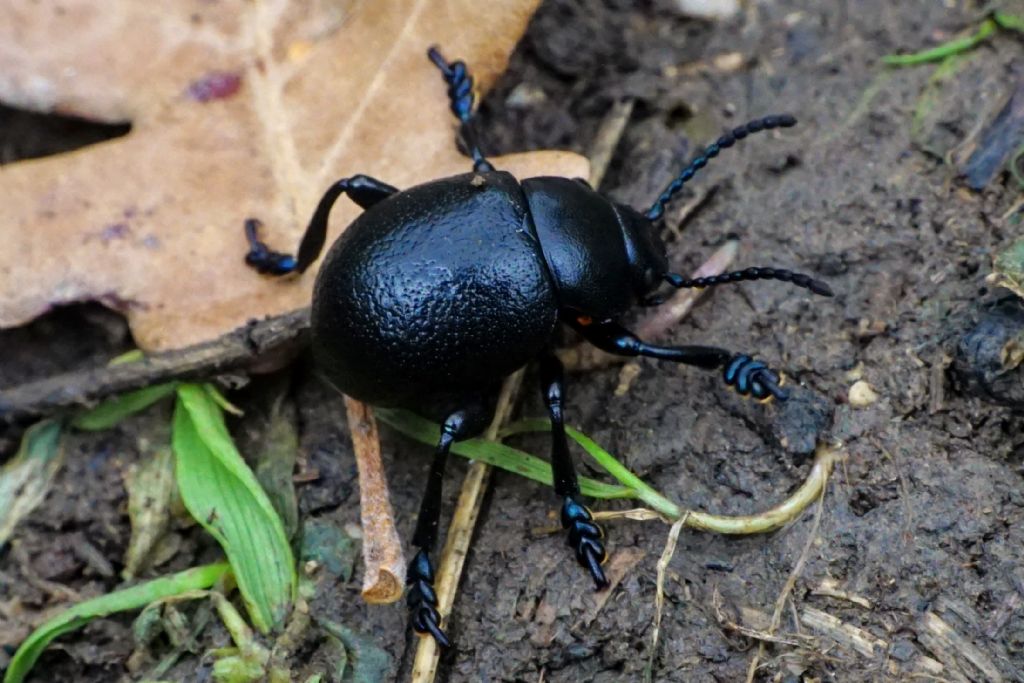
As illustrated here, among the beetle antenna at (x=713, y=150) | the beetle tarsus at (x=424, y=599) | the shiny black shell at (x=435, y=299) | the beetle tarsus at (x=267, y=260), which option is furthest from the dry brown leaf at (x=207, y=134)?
Answer: the beetle tarsus at (x=424, y=599)

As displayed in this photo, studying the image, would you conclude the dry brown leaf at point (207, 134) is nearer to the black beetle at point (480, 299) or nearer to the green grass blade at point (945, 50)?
the black beetle at point (480, 299)

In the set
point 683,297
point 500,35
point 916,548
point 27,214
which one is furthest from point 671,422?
point 27,214

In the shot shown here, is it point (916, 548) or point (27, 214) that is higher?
point (916, 548)

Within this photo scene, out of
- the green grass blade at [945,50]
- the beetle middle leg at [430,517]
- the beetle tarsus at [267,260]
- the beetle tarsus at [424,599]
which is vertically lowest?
the beetle tarsus at [424,599]

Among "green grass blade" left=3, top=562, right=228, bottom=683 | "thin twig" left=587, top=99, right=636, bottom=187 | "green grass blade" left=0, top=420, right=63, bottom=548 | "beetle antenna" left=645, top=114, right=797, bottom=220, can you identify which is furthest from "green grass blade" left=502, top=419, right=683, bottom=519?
"green grass blade" left=0, top=420, right=63, bottom=548

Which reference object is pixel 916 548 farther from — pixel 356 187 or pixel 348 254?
pixel 356 187

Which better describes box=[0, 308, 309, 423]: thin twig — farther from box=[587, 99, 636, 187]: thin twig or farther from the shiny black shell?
box=[587, 99, 636, 187]: thin twig
